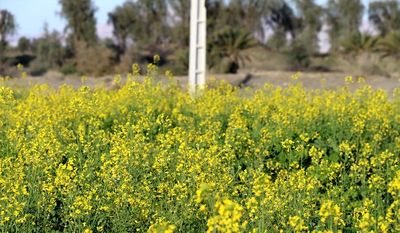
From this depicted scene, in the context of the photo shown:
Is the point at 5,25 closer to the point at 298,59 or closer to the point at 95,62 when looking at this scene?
the point at 95,62

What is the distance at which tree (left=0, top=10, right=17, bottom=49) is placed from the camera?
44.3 metres

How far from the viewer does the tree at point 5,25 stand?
44281 mm

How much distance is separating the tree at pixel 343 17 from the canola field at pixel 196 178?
44.7 metres

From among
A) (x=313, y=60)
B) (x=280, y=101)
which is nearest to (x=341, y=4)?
(x=313, y=60)

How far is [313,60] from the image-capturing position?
151ft

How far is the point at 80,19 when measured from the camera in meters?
47.9

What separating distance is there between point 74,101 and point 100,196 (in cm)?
255

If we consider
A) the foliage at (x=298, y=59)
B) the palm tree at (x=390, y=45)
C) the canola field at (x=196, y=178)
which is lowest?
the foliage at (x=298, y=59)

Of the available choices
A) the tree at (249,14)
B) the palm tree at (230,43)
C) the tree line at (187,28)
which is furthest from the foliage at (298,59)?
the tree at (249,14)

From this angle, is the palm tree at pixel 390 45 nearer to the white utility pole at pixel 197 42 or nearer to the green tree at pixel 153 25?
the green tree at pixel 153 25

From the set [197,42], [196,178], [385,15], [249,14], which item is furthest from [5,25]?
[196,178]

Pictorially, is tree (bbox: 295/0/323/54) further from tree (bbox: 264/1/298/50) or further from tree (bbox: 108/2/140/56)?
tree (bbox: 108/2/140/56)

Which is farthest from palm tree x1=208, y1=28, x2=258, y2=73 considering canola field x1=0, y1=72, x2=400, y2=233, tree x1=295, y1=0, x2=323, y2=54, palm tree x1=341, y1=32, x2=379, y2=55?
canola field x1=0, y1=72, x2=400, y2=233

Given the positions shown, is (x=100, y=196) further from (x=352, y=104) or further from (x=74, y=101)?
(x=352, y=104)
